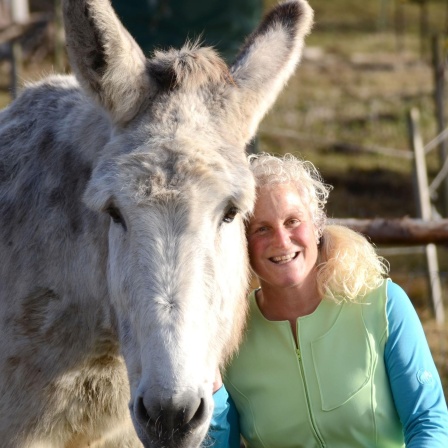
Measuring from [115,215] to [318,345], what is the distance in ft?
3.25

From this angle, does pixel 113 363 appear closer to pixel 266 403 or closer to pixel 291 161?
pixel 266 403

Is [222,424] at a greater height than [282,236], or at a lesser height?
lesser

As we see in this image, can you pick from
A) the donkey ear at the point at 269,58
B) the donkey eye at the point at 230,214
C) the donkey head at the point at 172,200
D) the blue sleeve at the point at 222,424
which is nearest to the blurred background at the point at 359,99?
the donkey ear at the point at 269,58

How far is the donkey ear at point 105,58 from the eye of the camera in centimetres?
309

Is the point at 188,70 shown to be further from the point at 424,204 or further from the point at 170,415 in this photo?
the point at 424,204

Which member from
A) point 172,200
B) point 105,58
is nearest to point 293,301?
point 172,200

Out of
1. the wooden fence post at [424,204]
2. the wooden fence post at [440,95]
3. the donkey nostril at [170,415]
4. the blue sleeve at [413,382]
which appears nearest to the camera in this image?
the donkey nostril at [170,415]

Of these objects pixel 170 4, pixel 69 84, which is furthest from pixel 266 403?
pixel 170 4

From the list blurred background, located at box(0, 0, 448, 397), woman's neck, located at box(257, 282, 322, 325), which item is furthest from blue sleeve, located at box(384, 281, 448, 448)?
blurred background, located at box(0, 0, 448, 397)

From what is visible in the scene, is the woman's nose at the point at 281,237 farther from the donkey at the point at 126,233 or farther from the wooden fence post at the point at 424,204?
the wooden fence post at the point at 424,204

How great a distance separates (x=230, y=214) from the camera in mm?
3104

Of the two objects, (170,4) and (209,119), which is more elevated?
(209,119)

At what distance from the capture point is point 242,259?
3270 mm

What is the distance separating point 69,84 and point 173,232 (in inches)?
54.5
